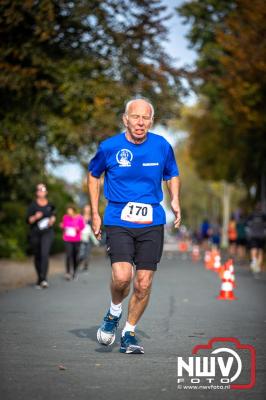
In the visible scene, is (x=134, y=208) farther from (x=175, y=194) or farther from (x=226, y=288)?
(x=226, y=288)

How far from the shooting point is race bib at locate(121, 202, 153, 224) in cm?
739

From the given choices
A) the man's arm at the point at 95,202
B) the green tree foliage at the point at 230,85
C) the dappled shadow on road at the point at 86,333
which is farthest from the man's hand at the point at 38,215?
the man's arm at the point at 95,202

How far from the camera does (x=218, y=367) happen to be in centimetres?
669

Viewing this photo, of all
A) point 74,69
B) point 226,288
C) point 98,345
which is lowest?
point 74,69

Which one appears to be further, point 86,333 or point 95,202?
point 86,333

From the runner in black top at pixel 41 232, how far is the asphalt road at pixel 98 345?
27.4 inches

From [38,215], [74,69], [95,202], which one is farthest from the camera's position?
[74,69]

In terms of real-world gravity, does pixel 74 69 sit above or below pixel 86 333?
below

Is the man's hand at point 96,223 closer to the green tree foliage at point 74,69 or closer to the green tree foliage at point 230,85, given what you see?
the green tree foliage at point 74,69

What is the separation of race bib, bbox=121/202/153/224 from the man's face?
0.56m

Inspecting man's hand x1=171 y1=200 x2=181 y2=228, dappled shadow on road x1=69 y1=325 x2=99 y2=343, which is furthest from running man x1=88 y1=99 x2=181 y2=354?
dappled shadow on road x1=69 y1=325 x2=99 y2=343

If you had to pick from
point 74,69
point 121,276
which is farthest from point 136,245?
point 74,69

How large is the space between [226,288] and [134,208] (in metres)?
7.11

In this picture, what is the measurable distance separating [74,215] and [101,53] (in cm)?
551
